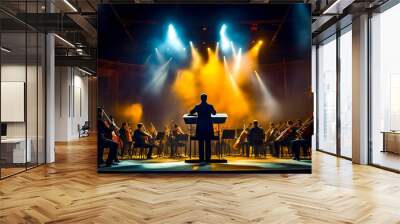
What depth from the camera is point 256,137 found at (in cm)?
764

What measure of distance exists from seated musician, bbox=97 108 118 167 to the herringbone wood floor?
375mm

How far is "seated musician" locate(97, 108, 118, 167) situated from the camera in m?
7.48

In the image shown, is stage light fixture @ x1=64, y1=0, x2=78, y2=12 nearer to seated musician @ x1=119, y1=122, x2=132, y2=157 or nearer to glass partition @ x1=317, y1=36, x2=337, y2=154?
seated musician @ x1=119, y1=122, x2=132, y2=157

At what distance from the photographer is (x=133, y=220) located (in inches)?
166

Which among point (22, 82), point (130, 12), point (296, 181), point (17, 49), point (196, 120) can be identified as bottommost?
point (296, 181)

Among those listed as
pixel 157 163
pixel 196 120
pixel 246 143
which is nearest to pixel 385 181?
pixel 246 143

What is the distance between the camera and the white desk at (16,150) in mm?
7415

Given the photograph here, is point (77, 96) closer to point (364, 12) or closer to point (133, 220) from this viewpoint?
point (364, 12)

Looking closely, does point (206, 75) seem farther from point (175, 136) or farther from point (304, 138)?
point (304, 138)

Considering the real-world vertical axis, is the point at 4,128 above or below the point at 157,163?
above

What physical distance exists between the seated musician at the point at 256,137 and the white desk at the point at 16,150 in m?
4.73

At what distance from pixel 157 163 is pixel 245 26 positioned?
3280 millimetres

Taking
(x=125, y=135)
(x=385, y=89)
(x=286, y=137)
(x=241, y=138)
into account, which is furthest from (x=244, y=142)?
(x=385, y=89)

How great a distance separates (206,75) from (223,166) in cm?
185
